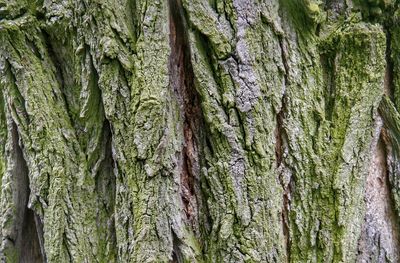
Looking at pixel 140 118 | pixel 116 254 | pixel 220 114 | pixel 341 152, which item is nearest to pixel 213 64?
pixel 220 114

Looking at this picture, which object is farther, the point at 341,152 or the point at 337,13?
the point at 337,13

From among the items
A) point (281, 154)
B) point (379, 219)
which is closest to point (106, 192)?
point (281, 154)

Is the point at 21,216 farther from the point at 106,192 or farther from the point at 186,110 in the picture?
the point at 186,110

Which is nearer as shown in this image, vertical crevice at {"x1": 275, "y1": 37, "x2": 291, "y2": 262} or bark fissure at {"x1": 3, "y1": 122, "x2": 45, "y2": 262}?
vertical crevice at {"x1": 275, "y1": 37, "x2": 291, "y2": 262}

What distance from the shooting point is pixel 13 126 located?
123 centimetres

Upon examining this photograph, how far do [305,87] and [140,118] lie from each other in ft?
1.53

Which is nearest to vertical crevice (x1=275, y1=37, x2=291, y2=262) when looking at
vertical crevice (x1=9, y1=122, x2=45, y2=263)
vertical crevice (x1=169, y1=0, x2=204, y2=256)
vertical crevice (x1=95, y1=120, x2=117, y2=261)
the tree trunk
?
the tree trunk

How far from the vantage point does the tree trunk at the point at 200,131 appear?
1.10 meters

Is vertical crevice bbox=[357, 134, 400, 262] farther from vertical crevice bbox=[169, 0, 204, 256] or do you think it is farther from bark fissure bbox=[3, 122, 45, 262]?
bark fissure bbox=[3, 122, 45, 262]

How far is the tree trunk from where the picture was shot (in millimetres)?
1099

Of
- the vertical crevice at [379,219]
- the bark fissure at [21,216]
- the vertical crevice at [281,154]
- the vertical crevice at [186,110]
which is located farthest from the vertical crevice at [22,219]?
the vertical crevice at [379,219]

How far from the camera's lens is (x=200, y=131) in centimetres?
116

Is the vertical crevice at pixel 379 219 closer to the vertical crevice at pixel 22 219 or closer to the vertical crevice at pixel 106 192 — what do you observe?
the vertical crevice at pixel 106 192

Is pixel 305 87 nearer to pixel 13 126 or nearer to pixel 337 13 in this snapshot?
pixel 337 13
